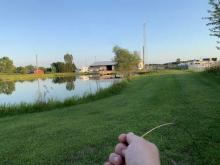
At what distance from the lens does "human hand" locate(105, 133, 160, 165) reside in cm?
85

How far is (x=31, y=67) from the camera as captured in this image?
11056 cm

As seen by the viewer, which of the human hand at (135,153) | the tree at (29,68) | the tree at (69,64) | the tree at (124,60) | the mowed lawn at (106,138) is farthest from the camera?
the tree at (29,68)

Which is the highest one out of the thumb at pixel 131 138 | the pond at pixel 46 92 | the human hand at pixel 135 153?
the thumb at pixel 131 138

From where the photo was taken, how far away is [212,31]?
1695 centimetres

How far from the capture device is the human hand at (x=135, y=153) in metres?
0.85

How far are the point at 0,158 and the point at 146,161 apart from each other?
3.97 meters

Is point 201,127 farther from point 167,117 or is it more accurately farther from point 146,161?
point 146,161

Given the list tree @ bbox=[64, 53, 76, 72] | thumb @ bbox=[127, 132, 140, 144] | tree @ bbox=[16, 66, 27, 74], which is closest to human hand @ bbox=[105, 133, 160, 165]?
thumb @ bbox=[127, 132, 140, 144]

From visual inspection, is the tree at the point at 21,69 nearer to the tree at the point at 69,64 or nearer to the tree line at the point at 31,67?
the tree line at the point at 31,67

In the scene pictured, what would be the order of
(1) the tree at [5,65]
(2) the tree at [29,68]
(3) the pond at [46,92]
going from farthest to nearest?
1. (2) the tree at [29,68]
2. (1) the tree at [5,65]
3. (3) the pond at [46,92]

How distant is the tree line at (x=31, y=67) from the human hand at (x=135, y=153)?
100m

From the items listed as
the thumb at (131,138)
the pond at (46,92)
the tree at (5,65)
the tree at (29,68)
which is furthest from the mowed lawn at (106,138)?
the tree at (29,68)

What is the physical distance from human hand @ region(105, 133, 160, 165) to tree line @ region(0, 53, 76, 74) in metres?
100

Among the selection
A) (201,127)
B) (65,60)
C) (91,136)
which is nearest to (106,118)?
(91,136)
